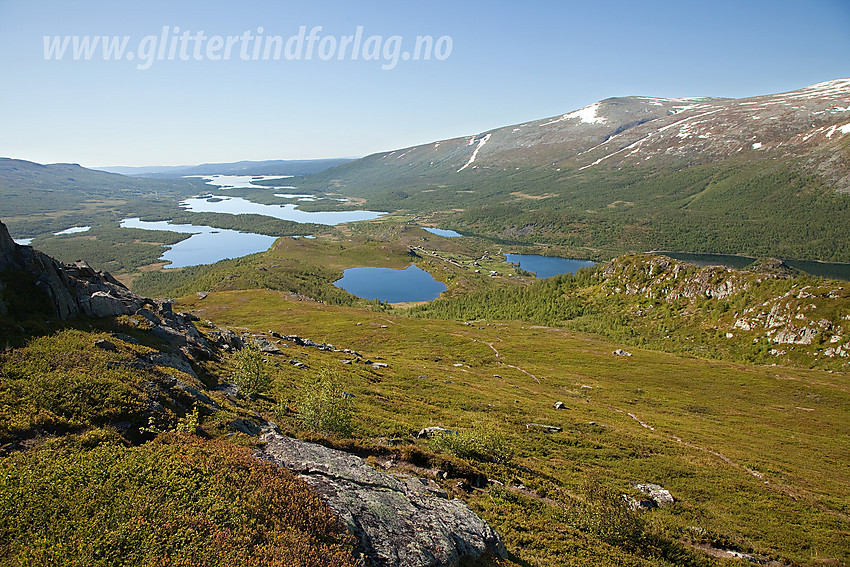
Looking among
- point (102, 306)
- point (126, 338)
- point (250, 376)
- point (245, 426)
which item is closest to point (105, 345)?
point (126, 338)

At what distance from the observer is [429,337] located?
322 ft

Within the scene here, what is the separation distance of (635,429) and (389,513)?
4074 cm

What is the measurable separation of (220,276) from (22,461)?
20623 cm

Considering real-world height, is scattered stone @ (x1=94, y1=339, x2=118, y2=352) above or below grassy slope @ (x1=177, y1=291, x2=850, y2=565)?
above

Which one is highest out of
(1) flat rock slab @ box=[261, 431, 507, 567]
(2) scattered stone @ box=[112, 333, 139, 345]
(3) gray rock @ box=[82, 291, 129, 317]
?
(3) gray rock @ box=[82, 291, 129, 317]

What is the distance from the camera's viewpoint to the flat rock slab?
13.4 meters

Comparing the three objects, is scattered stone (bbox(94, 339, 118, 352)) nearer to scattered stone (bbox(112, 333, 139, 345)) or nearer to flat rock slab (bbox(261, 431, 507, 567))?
scattered stone (bbox(112, 333, 139, 345))

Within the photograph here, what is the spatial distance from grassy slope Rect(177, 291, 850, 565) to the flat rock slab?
173 inches

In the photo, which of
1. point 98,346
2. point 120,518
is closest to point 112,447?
point 120,518

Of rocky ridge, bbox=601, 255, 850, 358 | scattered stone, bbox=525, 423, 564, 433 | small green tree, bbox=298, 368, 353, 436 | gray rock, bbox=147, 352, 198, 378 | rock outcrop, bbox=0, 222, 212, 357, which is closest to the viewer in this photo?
small green tree, bbox=298, 368, 353, 436

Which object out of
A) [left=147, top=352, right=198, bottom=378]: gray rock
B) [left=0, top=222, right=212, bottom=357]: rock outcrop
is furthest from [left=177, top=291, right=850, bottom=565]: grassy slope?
[left=0, top=222, right=212, bottom=357]: rock outcrop

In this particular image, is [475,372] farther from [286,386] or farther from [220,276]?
[220,276]

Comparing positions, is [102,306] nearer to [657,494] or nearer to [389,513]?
[389,513]

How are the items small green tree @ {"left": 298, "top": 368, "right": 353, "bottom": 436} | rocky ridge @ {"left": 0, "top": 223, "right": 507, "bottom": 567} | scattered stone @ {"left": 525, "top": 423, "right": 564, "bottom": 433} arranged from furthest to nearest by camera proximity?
scattered stone @ {"left": 525, "top": 423, "right": 564, "bottom": 433} < small green tree @ {"left": 298, "top": 368, "right": 353, "bottom": 436} < rocky ridge @ {"left": 0, "top": 223, "right": 507, "bottom": 567}
